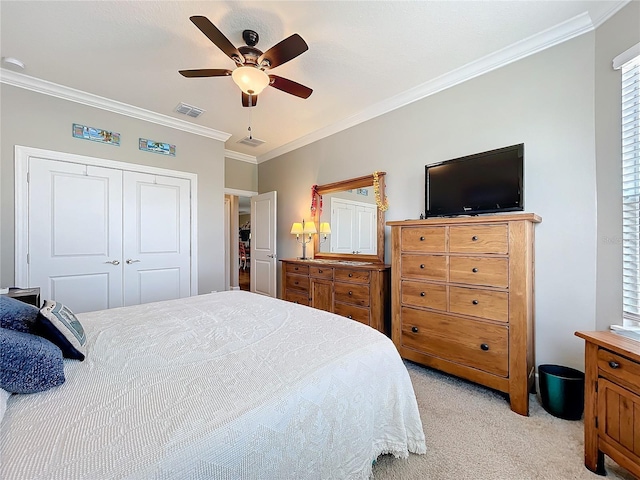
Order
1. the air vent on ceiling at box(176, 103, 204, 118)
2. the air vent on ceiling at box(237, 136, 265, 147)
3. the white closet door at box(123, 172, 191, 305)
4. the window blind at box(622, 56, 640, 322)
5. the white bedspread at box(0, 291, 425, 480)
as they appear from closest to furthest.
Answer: the white bedspread at box(0, 291, 425, 480)
the window blind at box(622, 56, 640, 322)
the air vent on ceiling at box(176, 103, 204, 118)
the white closet door at box(123, 172, 191, 305)
the air vent on ceiling at box(237, 136, 265, 147)

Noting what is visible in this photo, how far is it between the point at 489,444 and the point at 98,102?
4.83 meters

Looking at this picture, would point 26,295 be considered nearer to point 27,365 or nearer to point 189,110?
point 27,365

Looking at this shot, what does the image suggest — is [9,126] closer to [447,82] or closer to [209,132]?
[209,132]

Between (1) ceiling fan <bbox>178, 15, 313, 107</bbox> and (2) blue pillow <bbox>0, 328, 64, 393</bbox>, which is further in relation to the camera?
(1) ceiling fan <bbox>178, 15, 313, 107</bbox>

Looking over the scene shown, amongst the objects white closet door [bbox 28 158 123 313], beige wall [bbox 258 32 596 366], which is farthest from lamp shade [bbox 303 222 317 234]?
white closet door [bbox 28 158 123 313]

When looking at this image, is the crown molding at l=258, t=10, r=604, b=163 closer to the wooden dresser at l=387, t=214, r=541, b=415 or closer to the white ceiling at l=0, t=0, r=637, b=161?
the white ceiling at l=0, t=0, r=637, b=161

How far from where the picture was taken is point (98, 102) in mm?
3271

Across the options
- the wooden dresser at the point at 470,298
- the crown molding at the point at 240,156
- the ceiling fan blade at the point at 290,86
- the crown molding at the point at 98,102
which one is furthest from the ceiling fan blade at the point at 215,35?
the crown molding at the point at 240,156

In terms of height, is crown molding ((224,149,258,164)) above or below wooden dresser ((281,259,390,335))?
above

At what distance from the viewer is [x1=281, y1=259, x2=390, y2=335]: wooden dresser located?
114 inches

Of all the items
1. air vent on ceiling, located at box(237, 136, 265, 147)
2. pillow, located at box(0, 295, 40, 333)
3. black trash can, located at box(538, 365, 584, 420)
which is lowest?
black trash can, located at box(538, 365, 584, 420)

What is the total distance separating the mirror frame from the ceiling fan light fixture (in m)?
1.70

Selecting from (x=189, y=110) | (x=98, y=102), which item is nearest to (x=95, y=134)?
(x=98, y=102)

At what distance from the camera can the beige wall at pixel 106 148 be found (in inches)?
112
